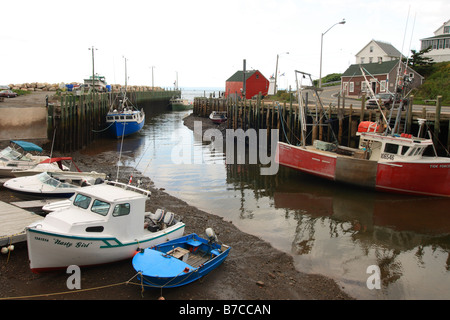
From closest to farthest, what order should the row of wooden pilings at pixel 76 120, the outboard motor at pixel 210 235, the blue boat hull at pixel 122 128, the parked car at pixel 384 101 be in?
the outboard motor at pixel 210 235 < the parked car at pixel 384 101 < the row of wooden pilings at pixel 76 120 < the blue boat hull at pixel 122 128

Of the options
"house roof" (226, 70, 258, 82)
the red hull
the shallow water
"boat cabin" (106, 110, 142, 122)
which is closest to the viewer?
the shallow water

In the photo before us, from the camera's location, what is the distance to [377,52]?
173 feet

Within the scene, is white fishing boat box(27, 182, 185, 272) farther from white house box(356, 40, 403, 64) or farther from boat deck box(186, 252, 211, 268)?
white house box(356, 40, 403, 64)

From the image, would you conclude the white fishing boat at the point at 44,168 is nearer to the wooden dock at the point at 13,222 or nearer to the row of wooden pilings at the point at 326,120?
the wooden dock at the point at 13,222

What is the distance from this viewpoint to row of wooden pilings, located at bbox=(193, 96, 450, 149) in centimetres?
1800

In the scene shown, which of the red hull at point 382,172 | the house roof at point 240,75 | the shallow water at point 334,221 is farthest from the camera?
the house roof at point 240,75

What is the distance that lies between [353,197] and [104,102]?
1065 inches

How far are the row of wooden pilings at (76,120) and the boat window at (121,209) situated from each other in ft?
46.4

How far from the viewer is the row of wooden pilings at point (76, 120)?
77.0 ft

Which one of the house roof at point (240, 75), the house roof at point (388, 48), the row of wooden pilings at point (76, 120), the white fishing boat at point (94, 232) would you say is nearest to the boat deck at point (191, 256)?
the white fishing boat at point (94, 232)

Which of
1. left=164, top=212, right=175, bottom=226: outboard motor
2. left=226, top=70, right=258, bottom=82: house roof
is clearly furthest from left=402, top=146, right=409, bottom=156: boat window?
left=226, top=70, right=258, bottom=82: house roof
